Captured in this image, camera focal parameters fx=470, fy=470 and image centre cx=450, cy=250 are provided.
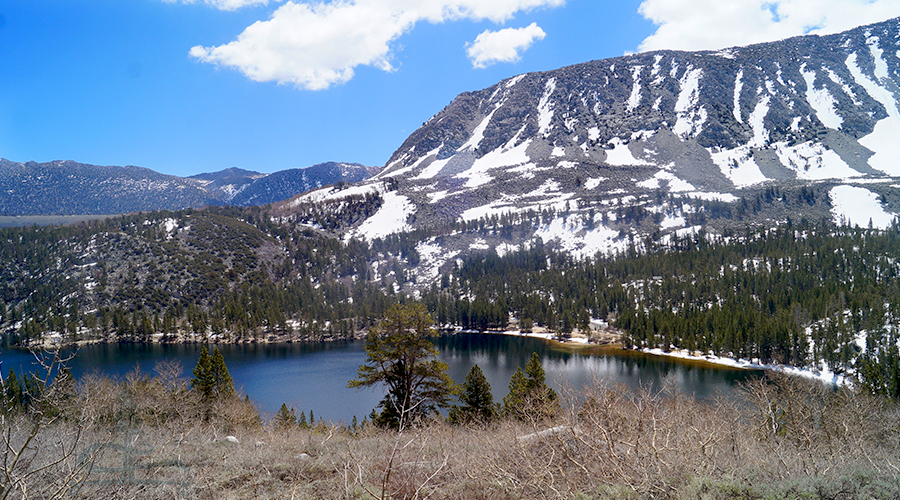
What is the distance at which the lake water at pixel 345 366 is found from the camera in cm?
4856

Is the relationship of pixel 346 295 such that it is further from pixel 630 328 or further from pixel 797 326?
pixel 797 326

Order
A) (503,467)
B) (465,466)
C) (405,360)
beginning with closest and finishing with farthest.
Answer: (503,467)
(465,466)
(405,360)

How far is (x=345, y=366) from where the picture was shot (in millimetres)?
66438

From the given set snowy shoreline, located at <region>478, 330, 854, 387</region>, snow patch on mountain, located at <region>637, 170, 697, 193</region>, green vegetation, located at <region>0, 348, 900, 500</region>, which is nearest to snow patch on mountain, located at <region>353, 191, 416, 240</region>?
snow patch on mountain, located at <region>637, 170, 697, 193</region>

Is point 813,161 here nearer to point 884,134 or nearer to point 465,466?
point 884,134

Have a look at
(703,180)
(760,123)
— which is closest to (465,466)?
(703,180)

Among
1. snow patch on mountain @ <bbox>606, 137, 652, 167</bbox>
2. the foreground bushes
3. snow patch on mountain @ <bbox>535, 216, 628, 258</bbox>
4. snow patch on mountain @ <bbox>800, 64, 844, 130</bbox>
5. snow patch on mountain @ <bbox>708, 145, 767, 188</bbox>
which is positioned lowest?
the foreground bushes

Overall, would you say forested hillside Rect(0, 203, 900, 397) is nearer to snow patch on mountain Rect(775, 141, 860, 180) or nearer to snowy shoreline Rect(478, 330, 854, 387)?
snowy shoreline Rect(478, 330, 854, 387)

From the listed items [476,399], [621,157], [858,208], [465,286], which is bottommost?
[476,399]

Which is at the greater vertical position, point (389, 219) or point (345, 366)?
point (389, 219)

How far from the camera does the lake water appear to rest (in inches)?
1912

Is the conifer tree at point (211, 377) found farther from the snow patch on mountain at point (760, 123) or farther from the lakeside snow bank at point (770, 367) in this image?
the snow patch on mountain at point (760, 123)

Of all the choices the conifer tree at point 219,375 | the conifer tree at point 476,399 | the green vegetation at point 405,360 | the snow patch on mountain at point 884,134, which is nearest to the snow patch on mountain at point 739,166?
the snow patch on mountain at point 884,134

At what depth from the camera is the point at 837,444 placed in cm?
1722
